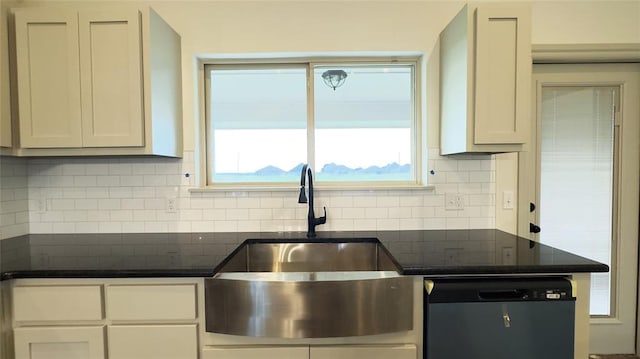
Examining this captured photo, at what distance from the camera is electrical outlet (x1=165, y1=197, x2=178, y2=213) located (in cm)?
217

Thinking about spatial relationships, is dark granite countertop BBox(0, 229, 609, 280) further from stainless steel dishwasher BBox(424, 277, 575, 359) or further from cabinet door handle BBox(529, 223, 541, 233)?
cabinet door handle BBox(529, 223, 541, 233)

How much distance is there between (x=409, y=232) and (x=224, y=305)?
1.22 meters

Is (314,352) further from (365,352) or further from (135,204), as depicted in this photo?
(135,204)

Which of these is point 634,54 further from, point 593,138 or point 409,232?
point 409,232

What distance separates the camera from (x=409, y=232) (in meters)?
2.12

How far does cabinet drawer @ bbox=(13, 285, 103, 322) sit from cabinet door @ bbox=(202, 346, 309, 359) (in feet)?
1.67

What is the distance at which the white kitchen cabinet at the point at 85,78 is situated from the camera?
1745 mm

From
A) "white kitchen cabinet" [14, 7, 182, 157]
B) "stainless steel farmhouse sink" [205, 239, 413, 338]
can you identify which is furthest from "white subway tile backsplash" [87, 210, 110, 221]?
"stainless steel farmhouse sink" [205, 239, 413, 338]

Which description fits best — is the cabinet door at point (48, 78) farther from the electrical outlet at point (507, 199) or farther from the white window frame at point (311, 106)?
the electrical outlet at point (507, 199)

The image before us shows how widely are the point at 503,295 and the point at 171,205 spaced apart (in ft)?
6.21

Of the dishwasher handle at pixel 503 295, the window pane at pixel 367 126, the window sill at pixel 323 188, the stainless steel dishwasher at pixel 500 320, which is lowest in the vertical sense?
the stainless steel dishwasher at pixel 500 320

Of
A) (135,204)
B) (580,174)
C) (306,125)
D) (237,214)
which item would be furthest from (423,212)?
(135,204)

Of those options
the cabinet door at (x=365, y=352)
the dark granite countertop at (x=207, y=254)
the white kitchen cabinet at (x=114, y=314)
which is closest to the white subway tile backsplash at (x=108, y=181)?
the dark granite countertop at (x=207, y=254)

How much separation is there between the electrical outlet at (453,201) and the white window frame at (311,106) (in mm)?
173
